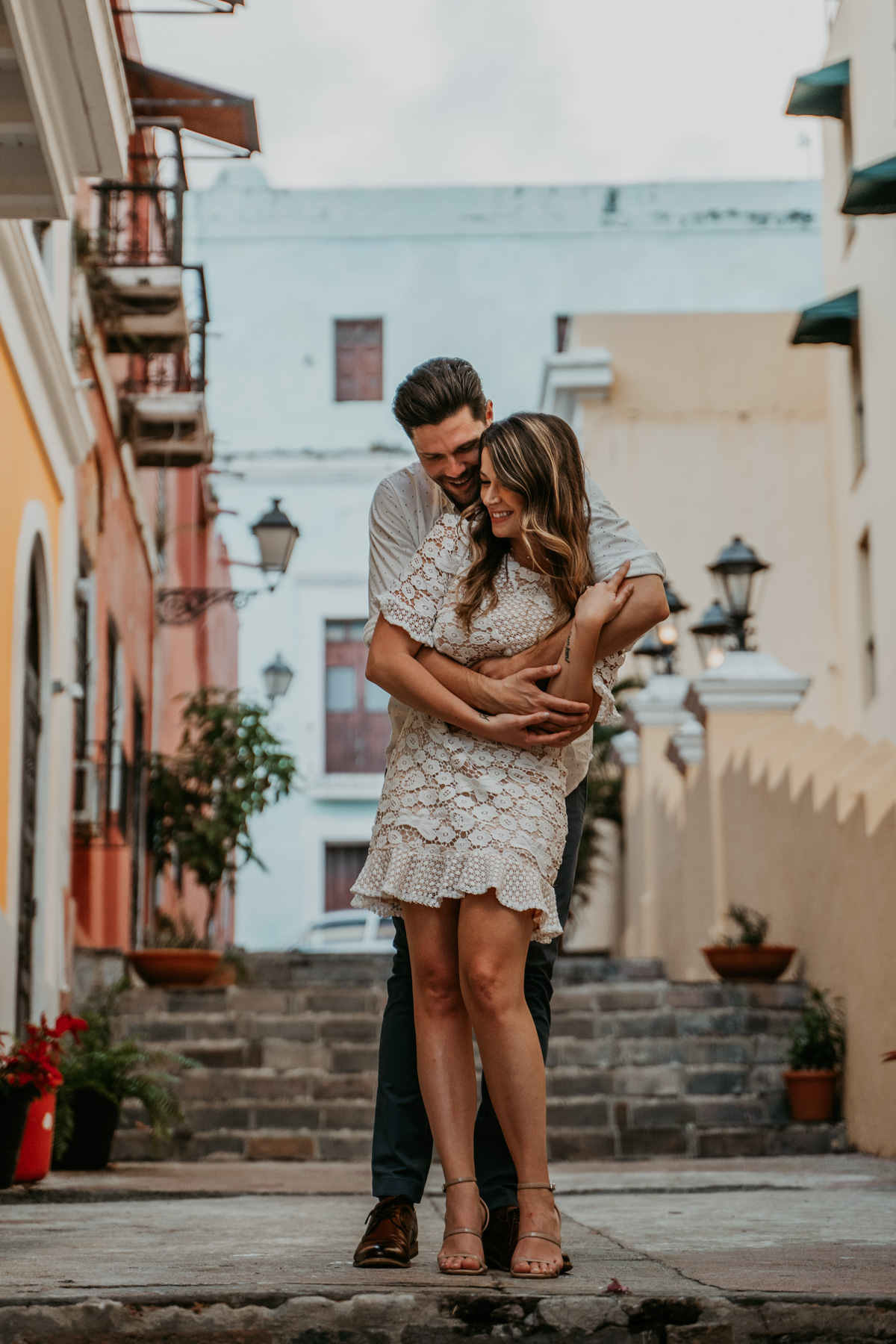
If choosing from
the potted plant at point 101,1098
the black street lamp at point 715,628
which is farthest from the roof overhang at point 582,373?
the potted plant at point 101,1098

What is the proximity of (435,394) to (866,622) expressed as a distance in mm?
13829

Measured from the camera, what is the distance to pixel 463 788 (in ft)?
10.9

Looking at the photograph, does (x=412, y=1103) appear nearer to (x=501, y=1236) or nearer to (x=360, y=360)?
(x=501, y=1236)

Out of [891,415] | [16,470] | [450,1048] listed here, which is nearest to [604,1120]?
[16,470]

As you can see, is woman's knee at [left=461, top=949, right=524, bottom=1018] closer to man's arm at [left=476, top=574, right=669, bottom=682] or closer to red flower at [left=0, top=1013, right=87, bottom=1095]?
man's arm at [left=476, top=574, right=669, bottom=682]

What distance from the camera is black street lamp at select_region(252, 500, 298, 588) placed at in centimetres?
1330

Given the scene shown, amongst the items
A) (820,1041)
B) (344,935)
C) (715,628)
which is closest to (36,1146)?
(820,1041)

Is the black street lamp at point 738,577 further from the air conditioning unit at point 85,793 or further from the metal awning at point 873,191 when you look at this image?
the air conditioning unit at point 85,793

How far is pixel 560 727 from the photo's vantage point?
3.32 m

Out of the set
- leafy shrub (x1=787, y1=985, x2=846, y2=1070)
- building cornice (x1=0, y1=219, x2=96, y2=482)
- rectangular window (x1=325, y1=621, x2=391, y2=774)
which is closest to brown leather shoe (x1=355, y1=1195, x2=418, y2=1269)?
building cornice (x1=0, y1=219, x2=96, y2=482)

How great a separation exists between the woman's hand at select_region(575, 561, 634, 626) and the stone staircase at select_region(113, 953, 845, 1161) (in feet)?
16.2

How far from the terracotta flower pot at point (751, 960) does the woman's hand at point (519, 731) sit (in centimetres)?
730

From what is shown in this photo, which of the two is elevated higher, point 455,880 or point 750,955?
point 455,880

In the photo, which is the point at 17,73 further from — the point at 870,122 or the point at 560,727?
the point at 870,122
